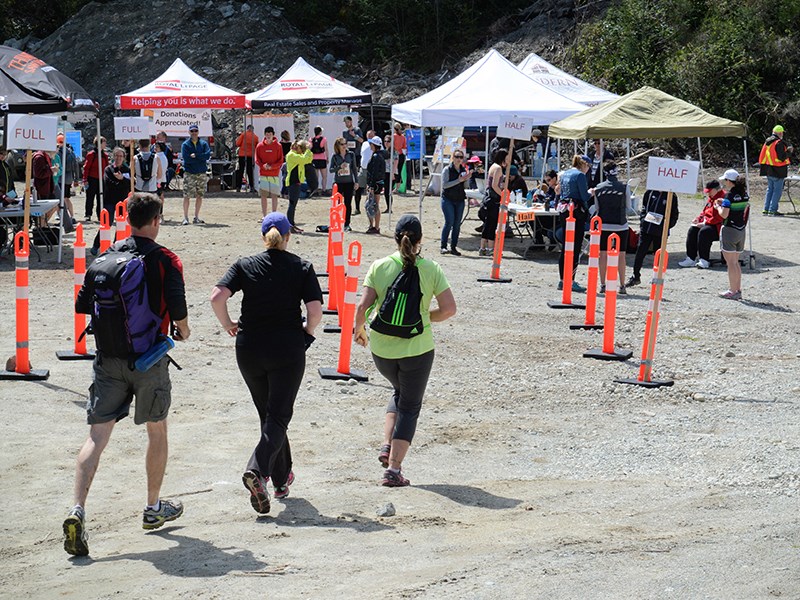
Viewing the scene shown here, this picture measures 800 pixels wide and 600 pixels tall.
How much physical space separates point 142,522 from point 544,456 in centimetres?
333

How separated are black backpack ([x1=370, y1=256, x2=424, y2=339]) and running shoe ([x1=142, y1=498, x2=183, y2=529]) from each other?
1.75 meters

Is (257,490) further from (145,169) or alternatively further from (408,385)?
(145,169)

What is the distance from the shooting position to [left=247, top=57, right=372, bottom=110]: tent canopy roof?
94.5 feet

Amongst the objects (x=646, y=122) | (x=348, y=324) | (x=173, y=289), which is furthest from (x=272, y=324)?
(x=646, y=122)

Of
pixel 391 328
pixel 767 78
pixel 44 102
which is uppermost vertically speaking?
pixel 767 78

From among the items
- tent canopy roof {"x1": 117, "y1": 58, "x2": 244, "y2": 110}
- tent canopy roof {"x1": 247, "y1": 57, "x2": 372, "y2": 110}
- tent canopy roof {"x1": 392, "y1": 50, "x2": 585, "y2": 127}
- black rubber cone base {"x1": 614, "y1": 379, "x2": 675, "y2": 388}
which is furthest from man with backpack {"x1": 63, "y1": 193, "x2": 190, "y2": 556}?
tent canopy roof {"x1": 247, "y1": 57, "x2": 372, "y2": 110}

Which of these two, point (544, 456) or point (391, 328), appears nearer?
point (391, 328)

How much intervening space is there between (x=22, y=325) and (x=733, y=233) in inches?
383

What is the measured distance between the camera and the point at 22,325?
10047mm

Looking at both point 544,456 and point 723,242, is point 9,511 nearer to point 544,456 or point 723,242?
point 544,456

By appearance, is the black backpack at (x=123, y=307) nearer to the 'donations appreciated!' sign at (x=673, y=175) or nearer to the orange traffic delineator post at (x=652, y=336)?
the orange traffic delineator post at (x=652, y=336)

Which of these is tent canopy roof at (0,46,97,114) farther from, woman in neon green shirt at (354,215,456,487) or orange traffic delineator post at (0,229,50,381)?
woman in neon green shirt at (354,215,456,487)

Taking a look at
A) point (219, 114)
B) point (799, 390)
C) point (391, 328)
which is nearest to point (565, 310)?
point (799, 390)

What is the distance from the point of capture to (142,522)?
6.62 m
